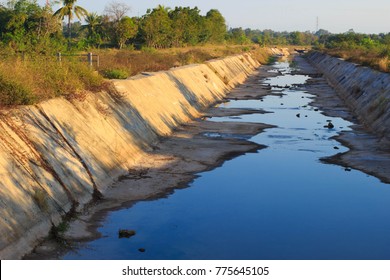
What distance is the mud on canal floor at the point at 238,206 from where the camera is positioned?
455 inches

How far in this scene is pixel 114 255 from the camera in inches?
438

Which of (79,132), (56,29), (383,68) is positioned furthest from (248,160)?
(56,29)

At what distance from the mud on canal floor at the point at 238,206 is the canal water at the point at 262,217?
0.08 feet

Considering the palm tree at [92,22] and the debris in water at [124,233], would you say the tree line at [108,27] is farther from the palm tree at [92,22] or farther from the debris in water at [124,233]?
the debris in water at [124,233]

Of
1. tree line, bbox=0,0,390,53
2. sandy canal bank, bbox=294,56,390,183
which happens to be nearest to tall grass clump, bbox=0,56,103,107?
sandy canal bank, bbox=294,56,390,183

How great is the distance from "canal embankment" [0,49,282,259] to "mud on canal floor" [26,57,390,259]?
1.22 feet

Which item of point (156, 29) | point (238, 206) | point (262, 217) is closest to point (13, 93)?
point (238, 206)

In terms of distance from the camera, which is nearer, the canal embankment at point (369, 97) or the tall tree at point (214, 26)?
the canal embankment at point (369, 97)

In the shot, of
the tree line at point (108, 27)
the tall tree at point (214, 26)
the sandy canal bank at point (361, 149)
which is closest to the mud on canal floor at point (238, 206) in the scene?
the sandy canal bank at point (361, 149)

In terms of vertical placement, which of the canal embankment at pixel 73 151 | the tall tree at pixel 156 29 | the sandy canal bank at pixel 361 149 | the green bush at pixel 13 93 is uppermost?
the tall tree at pixel 156 29

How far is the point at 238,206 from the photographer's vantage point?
14.7 meters

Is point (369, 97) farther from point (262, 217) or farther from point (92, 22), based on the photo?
point (92, 22)

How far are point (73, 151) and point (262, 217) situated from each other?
6.18 meters

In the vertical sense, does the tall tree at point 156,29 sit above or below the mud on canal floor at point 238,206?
above
